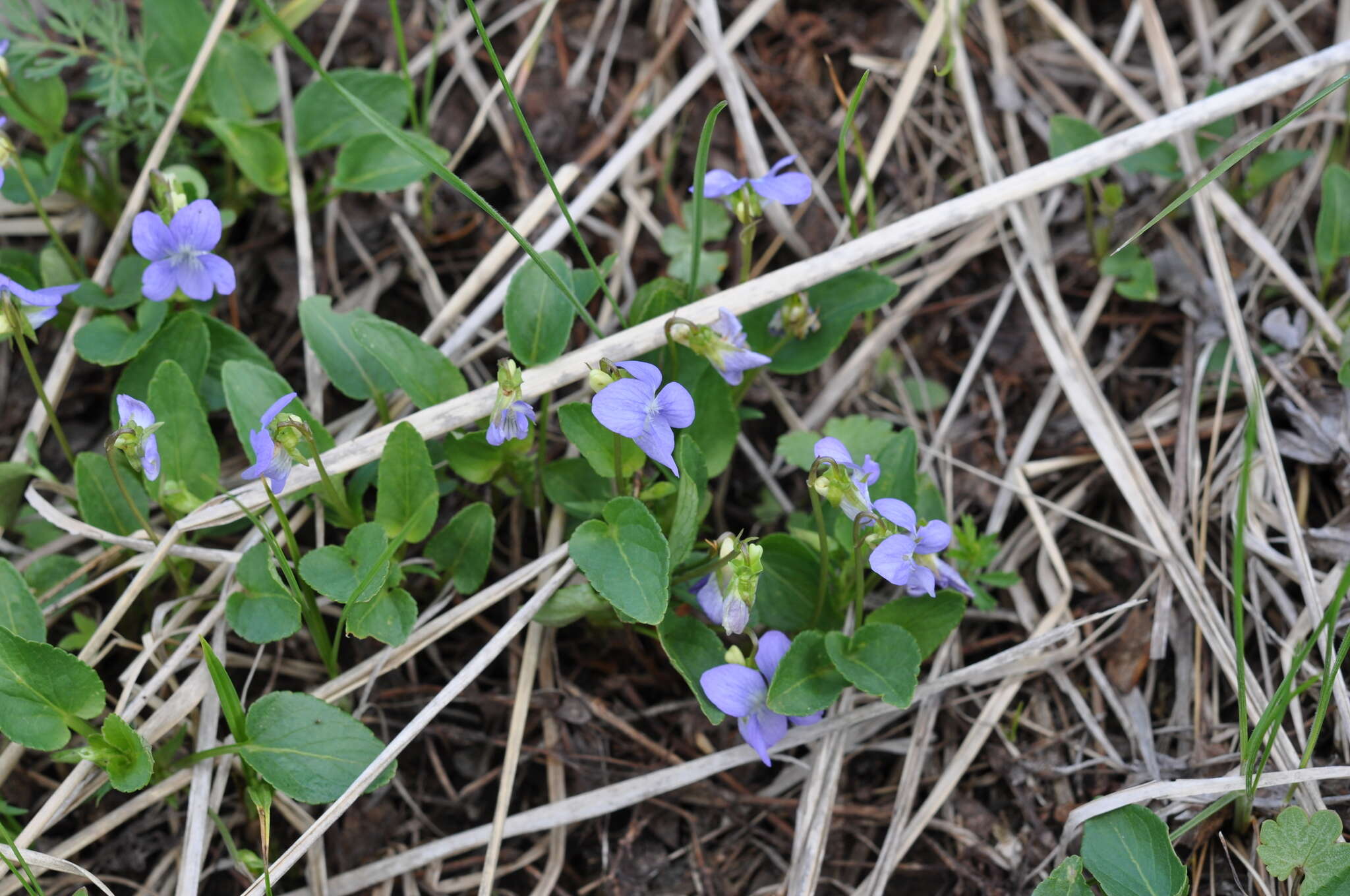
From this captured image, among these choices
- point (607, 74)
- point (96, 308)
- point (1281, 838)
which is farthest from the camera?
point (607, 74)

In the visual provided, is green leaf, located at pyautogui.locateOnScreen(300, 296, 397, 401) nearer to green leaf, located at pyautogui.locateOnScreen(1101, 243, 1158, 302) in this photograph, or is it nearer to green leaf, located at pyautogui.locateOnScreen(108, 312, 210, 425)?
green leaf, located at pyautogui.locateOnScreen(108, 312, 210, 425)

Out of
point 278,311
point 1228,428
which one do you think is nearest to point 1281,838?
point 1228,428

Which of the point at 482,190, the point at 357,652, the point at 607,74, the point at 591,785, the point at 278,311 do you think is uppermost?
the point at 607,74

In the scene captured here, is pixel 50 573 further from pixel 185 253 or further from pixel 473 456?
pixel 473 456

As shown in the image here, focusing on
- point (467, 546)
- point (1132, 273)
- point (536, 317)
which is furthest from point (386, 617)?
point (1132, 273)

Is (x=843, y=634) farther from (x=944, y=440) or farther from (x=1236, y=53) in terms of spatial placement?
(x=1236, y=53)

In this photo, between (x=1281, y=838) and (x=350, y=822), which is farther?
(x=350, y=822)
